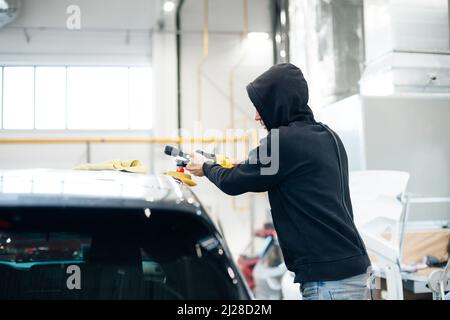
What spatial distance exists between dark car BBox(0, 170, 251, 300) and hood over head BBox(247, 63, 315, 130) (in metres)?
0.47

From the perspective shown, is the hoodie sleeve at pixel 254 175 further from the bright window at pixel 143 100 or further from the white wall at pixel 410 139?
the bright window at pixel 143 100

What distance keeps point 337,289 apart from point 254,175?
40 cm

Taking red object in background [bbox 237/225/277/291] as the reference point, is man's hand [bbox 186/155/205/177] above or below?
above

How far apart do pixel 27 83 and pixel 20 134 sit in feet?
2.21

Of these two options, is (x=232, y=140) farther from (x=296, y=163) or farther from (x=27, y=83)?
(x=296, y=163)

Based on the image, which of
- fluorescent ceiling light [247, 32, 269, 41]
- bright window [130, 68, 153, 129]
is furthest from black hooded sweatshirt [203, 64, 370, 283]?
fluorescent ceiling light [247, 32, 269, 41]

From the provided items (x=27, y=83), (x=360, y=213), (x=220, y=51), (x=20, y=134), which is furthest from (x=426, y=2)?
(x=220, y=51)

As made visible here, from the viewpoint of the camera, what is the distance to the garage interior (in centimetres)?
231

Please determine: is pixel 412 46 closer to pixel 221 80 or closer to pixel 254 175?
pixel 254 175

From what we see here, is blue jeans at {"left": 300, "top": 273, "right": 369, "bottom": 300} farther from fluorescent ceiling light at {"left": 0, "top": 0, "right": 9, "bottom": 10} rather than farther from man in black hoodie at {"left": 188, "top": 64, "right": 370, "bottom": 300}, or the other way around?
fluorescent ceiling light at {"left": 0, "top": 0, "right": 9, "bottom": 10}

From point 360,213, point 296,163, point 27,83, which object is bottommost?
point 360,213

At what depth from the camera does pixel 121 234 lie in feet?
3.20

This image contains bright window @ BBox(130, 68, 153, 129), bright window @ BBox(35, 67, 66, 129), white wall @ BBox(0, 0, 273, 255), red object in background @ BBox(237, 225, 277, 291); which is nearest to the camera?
bright window @ BBox(35, 67, 66, 129)

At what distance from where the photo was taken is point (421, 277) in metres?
2.08
